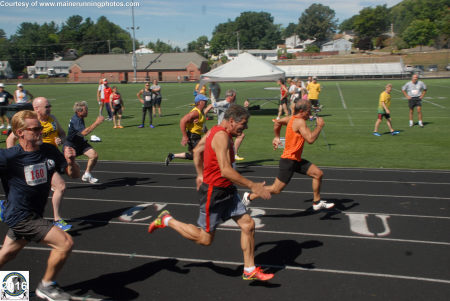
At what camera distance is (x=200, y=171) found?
17.0 feet

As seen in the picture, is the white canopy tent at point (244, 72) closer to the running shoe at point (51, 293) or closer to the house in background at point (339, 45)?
the running shoe at point (51, 293)

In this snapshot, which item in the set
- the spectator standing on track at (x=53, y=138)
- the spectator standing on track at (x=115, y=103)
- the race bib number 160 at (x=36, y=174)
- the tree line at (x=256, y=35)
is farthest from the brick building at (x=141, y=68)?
the race bib number 160 at (x=36, y=174)

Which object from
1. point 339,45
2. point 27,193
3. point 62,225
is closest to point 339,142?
point 62,225

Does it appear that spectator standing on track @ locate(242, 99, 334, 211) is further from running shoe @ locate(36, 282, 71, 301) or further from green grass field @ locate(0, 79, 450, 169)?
green grass field @ locate(0, 79, 450, 169)

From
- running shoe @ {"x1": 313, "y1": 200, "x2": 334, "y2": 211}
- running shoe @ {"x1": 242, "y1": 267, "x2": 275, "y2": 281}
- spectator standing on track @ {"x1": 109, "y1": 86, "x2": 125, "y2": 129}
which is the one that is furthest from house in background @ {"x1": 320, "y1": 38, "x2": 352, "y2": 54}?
running shoe @ {"x1": 242, "y1": 267, "x2": 275, "y2": 281}

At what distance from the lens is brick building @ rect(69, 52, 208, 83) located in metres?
82.8

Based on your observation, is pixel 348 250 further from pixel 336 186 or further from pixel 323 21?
pixel 323 21

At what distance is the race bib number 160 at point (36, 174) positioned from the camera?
13.2 ft

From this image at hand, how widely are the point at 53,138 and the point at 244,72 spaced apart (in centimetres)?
1750

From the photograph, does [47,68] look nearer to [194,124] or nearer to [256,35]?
[256,35]

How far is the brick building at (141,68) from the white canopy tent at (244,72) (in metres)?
56.2

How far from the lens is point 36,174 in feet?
13.4

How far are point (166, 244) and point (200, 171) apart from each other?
1418 millimetres

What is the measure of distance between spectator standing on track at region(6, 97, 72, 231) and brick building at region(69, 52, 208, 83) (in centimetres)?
7341
